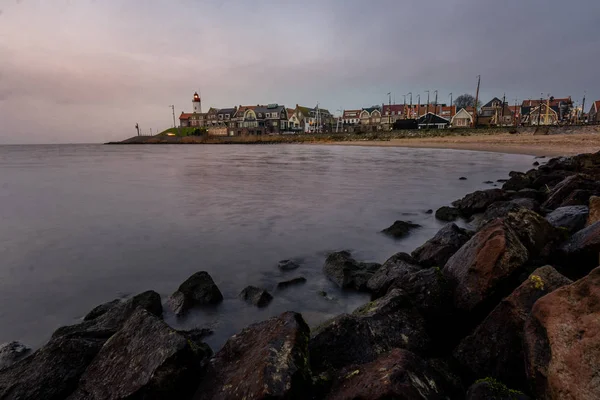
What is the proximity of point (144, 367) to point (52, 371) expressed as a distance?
3.87ft

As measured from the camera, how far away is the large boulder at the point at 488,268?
356cm

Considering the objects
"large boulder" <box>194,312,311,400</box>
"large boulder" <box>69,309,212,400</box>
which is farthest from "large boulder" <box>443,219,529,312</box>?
"large boulder" <box>69,309,212,400</box>

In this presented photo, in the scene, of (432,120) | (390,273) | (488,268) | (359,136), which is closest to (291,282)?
(390,273)

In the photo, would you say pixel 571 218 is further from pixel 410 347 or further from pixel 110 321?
pixel 110 321

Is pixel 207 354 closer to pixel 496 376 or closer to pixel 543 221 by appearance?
pixel 496 376

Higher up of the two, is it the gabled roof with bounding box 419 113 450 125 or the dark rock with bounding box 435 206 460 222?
the gabled roof with bounding box 419 113 450 125

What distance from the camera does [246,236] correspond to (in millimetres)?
9617

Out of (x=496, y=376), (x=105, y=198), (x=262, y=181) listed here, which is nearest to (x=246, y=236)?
(x=496, y=376)

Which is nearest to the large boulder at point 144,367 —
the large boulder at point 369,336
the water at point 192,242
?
the large boulder at point 369,336

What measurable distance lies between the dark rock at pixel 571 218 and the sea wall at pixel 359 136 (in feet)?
165

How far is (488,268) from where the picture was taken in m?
3.61

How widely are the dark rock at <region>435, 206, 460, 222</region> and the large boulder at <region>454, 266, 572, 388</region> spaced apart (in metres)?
7.34

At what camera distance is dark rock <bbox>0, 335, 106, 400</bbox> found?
3.12 m

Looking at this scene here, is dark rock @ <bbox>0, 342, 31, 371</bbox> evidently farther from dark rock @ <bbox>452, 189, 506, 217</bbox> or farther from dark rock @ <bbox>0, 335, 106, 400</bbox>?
dark rock @ <bbox>452, 189, 506, 217</bbox>
